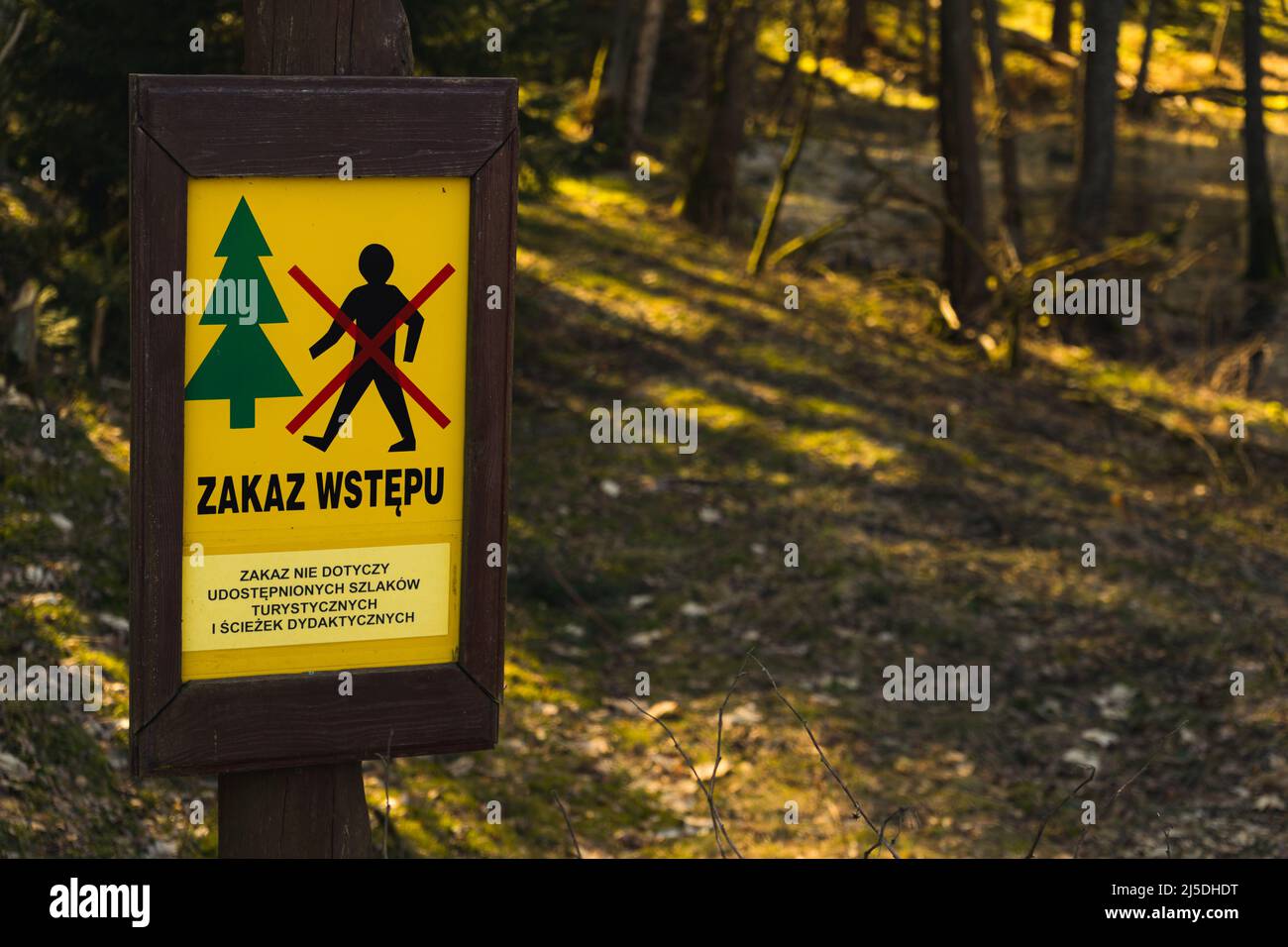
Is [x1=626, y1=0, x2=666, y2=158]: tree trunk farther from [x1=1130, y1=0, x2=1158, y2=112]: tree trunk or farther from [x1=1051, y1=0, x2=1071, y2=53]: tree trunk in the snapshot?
[x1=1130, y1=0, x2=1158, y2=112]: tree trunk

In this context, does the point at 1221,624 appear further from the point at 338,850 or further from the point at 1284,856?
the point at 338,850

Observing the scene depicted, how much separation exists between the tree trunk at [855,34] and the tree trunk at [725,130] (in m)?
8.78

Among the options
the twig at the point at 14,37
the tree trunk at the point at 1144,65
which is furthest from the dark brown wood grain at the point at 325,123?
the tree trunk at the point at 1144,65

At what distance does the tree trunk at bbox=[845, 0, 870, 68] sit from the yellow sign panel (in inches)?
881

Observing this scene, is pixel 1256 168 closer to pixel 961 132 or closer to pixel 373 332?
pixel 961 132

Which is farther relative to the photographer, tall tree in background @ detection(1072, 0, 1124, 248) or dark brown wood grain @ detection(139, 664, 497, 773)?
tall tree in background @ detection(1072, 0, 1124, 248)

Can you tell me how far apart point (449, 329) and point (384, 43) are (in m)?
0.64

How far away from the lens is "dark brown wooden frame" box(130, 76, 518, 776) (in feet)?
9.46

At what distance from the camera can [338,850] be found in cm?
320

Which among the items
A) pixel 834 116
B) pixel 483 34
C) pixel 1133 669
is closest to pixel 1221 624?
pixel 1133 669

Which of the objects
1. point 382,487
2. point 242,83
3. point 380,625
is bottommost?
point 380,625

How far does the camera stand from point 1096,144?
14516mm

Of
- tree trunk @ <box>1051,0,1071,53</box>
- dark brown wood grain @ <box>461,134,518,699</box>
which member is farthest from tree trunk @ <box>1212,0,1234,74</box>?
dark brown wood grain @ <box>461,134,518,699</box>

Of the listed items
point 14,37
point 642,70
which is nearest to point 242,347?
point 14,37
